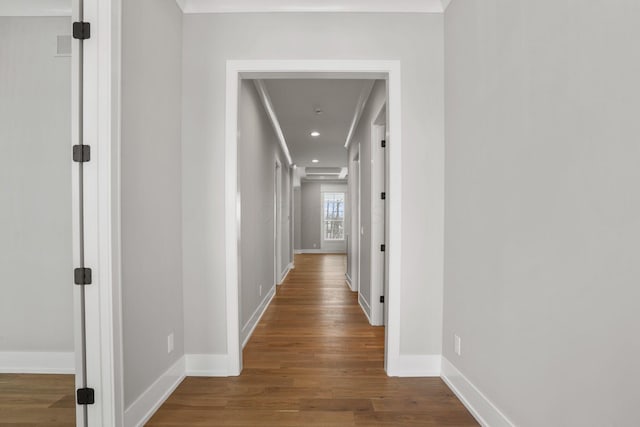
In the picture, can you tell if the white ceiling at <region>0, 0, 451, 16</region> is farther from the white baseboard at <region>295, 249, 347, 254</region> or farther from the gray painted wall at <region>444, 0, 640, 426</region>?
the white baseboard at <region>295, 249, 347, 254</region>

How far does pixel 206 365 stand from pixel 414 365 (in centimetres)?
155

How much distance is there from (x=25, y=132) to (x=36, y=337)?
1.56 meters

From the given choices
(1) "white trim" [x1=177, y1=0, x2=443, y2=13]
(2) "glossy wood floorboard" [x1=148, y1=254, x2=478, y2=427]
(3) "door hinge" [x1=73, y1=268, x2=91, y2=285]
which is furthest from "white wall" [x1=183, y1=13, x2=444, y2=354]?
(3) "door hinge" [x1=73, y1=268, x2=91, y2=285]

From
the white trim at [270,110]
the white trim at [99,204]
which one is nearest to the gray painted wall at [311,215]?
the white trim at [270,110]

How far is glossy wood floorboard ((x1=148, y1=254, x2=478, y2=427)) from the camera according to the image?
185 cm

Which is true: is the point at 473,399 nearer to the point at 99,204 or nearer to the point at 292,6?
the point at 99,204

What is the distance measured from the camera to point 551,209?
129cm

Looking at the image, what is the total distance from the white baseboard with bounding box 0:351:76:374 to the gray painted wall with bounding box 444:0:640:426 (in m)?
2.86

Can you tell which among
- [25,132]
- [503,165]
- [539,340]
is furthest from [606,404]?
[25,132]

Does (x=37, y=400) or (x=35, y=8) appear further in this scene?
(x=35, y=8)

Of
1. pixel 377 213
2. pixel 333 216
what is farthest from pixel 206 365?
pixel 333 216

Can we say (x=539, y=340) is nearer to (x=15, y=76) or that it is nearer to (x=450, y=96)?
(x=450, y=96)

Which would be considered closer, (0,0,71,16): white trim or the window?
(0,0,71,16): white trim

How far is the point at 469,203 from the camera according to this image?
6.47 ft
